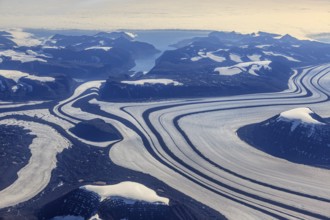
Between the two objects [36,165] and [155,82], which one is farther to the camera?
[155,82]

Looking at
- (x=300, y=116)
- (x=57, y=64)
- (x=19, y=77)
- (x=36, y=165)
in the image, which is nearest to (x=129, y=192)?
(x=36, y=165)

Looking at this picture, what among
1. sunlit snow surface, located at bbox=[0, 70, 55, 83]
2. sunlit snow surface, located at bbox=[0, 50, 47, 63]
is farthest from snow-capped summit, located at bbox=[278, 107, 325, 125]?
sunlit snow surface, located at bbox=[0, 50, 47, 63]

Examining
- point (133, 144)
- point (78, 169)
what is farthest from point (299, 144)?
point (78, 169)

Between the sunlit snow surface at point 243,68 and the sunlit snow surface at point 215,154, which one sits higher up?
the sunlit snow surface at point 243,68

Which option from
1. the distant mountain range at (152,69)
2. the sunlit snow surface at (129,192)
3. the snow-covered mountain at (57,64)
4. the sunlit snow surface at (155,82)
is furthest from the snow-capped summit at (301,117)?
the snow-covered mountain at (57,64)

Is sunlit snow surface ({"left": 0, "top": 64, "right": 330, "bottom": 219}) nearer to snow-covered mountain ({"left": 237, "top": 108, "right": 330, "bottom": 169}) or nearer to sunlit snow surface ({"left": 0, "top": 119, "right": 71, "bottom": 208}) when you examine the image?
sunlit snow surface ({"left": 0, "top": 119, "right": 71, "bottom": 208})

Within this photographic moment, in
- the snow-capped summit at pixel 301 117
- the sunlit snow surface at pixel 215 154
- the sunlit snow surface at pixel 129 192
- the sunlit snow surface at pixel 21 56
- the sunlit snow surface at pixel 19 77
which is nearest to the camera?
the sunlit snow surface at pixel 129 192

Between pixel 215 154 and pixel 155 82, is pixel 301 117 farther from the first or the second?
pixel 155 82

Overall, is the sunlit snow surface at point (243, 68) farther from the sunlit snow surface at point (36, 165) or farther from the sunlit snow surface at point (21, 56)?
the sunlit snow surface at point (36, 165)

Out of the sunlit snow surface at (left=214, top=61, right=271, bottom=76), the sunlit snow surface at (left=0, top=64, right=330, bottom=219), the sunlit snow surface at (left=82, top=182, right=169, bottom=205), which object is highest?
the sunlit snow surface at (left=214, top=61, right=271, bottom=76)
